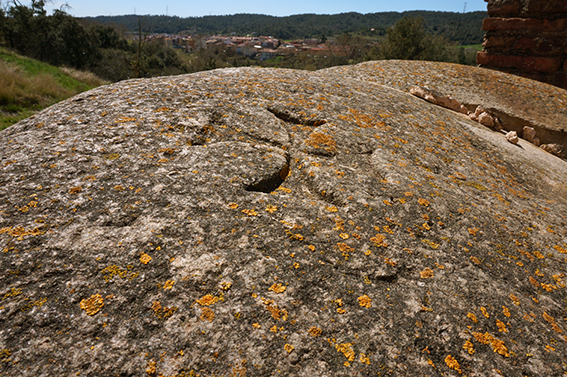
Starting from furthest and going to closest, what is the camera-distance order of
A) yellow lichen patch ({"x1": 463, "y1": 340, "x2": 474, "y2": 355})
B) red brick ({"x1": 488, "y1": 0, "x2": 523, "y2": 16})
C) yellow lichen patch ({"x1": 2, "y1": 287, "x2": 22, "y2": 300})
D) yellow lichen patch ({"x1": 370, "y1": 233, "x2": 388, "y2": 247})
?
red brick ({"x1": 488, "y1": 0, "x2": 523, "y2": 16}), yellow lichen patch ({"x1": 370, "y1": 233, "x2": 388, "y2": 247}), yellow lichen patch ({"x1": 463, "y1": 340, "x2": 474, "y2": 355}), yellow lichen patch ({"x1": 2, "y1": 287, "x2": 22, "y2": 300})

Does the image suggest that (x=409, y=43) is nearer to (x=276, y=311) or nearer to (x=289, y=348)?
(x=276, y=311)

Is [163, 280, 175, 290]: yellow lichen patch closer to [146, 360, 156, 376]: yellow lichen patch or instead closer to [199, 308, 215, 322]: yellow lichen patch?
[199, 308, 215, 322]: yellow lichen patch

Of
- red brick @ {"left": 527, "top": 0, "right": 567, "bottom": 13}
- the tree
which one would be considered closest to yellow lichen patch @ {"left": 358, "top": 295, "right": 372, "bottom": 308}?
red brick @ {"left": 527, "top": 0, "right": 567, "bottom": 13}

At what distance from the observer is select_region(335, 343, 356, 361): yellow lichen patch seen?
1869 millimetres

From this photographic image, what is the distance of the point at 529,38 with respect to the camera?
10.5 m

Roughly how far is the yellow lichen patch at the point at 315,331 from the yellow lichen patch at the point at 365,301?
0.38 metres

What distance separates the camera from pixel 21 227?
2.15 m

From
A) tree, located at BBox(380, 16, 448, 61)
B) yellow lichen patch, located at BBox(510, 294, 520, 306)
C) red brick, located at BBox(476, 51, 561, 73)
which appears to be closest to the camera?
yellow lichen patch, located at BBox(510, 294, 520, 306)

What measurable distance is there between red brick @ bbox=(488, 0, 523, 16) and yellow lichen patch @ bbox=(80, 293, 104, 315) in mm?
14469

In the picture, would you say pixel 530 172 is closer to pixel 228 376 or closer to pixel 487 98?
pixel 487 98

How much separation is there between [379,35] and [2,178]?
163189 mm

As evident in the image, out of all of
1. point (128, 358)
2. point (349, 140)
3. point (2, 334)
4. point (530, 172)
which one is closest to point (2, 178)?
point (2, 334)

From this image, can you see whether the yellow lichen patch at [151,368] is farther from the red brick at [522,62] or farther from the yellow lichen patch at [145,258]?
the red brick at [522,62]

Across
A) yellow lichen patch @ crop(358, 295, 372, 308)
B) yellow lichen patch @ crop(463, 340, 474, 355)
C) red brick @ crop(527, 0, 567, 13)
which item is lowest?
yellow lichen patch @ crop(463, 340, 474, 355)
